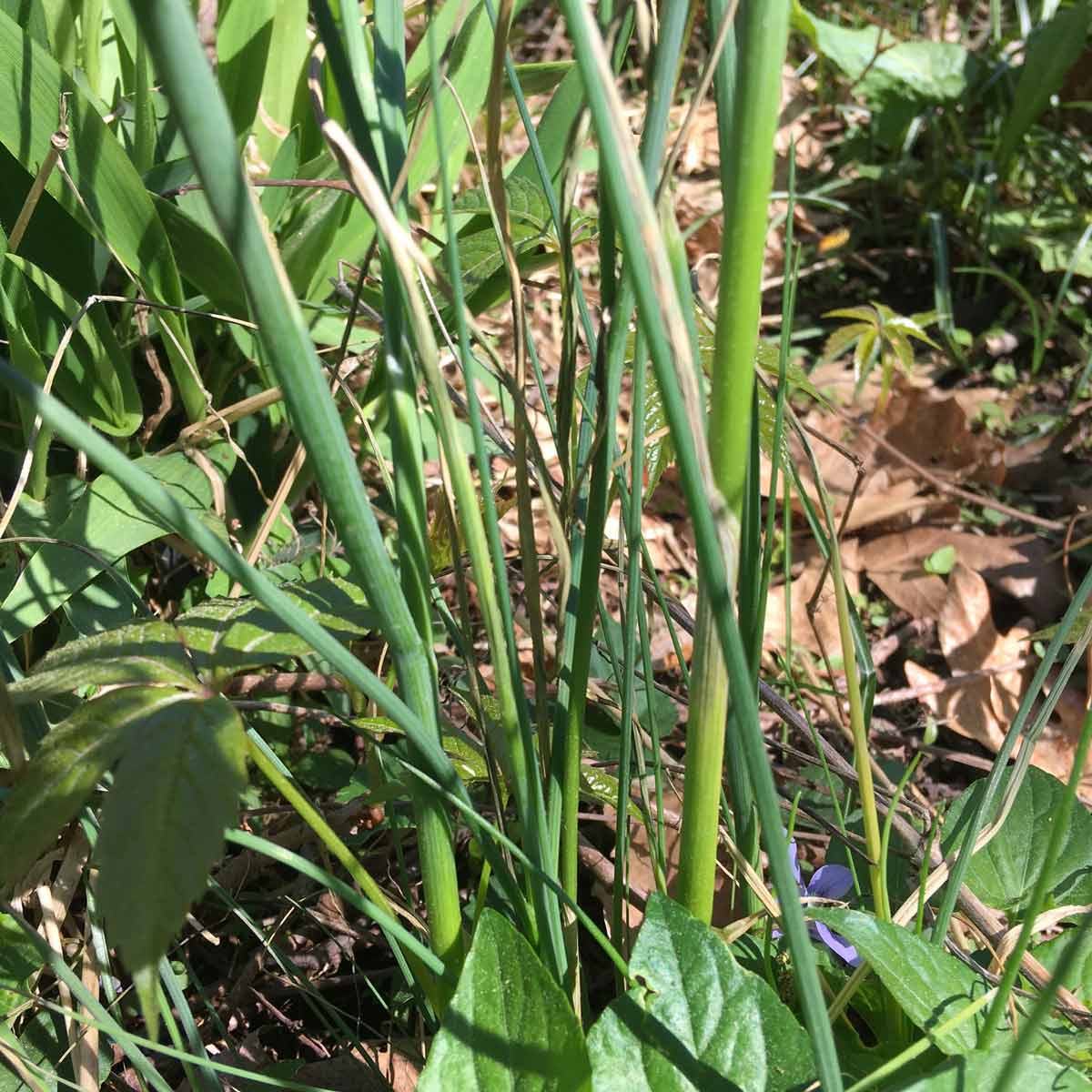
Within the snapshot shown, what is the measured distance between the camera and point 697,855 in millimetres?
552

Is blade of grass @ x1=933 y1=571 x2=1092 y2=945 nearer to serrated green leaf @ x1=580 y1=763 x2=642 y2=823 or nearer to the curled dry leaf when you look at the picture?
serrated green leaf @ x1=580 y1=763 x2=642 y2=823

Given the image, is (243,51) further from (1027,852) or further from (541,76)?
(1027,852)

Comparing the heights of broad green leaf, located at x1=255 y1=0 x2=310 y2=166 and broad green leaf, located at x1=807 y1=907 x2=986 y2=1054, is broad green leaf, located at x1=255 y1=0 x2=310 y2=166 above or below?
above

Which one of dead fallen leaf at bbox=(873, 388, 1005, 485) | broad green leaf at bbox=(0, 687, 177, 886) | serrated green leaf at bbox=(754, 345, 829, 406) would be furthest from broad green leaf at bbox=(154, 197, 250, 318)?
dead fallen leaf at bbox=(873, 388, 1005, 485)

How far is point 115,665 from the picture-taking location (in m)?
0.43

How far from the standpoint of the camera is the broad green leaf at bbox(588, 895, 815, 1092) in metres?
0.53

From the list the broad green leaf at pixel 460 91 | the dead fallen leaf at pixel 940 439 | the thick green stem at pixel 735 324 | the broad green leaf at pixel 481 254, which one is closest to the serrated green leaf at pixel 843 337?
the dead fallen leaf at pixel 940 439

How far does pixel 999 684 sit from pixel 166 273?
1037 mm

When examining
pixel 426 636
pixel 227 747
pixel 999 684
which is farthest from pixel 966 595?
pixel 227 747

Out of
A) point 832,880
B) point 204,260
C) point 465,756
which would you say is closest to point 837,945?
point 832,880

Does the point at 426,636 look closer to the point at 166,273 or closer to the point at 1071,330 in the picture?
the point at 166,273

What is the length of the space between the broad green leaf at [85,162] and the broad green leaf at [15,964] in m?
0.47

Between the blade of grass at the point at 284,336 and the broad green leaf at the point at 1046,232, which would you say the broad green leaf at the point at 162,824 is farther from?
the broad green leaf at the point at 1046,232

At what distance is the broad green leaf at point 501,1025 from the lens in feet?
1.72
